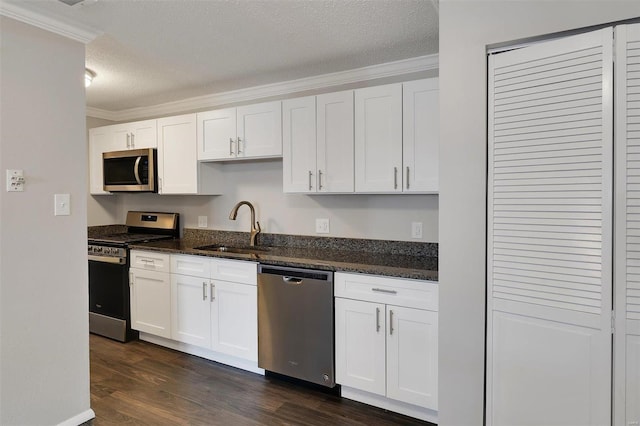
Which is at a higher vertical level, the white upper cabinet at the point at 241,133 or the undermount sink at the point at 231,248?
the white upper cabinet at the point at 241,133

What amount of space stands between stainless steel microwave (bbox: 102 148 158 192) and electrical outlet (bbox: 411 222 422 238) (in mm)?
2475

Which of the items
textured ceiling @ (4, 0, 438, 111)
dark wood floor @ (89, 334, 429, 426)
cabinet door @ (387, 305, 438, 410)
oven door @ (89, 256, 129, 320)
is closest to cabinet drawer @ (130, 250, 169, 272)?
oven door @ (89, 256, 129, 320)

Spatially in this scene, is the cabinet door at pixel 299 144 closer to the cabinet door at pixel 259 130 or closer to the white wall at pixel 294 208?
the cabinet door at pixel 259 130

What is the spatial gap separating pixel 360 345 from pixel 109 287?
254 centimetres

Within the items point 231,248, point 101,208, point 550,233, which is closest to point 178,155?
point 231,248

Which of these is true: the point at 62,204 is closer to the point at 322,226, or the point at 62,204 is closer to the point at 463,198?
the point at 322,226

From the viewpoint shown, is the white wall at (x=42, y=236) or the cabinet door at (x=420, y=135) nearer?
the white wall at (x=42, y=236)

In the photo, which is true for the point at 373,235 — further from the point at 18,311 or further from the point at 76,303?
the point at 18,311

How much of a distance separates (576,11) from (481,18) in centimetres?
34

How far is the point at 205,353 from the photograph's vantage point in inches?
123

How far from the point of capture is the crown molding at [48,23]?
6.18 feet

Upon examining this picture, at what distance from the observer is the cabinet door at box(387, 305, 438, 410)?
214cm

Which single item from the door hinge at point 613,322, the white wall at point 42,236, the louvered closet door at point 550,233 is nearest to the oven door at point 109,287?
the white wall at point 42,236

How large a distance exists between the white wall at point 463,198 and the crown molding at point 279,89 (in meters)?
1.07
